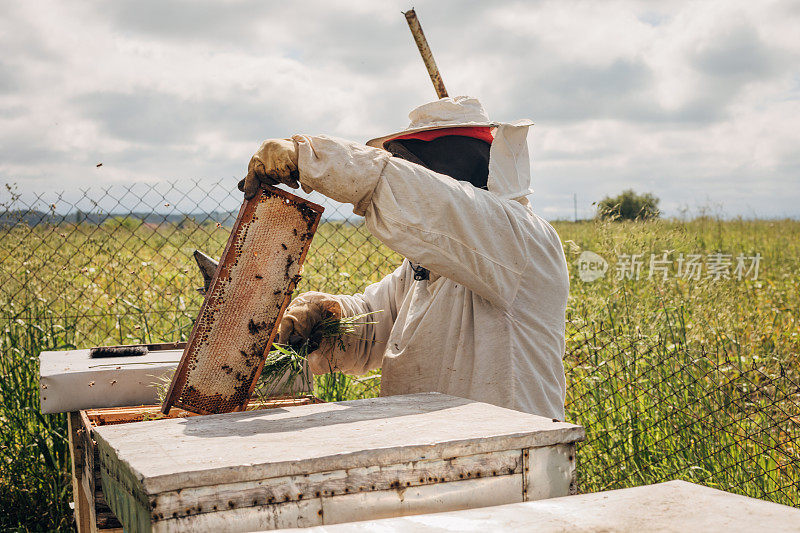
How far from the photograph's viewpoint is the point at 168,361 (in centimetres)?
286

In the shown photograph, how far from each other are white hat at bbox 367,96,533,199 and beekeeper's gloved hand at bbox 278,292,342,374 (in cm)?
83

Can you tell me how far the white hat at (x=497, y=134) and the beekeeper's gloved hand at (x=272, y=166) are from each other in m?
0.79

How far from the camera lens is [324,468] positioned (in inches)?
55.8

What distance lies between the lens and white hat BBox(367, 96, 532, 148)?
2.81 meters

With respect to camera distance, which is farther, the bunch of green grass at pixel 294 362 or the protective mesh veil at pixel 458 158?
the protective mesh veil at pixel 458 158

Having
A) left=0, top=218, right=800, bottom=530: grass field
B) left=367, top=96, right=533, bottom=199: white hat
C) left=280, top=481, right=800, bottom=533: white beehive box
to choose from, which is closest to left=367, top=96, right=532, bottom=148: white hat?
left=367, top=96, right=533, bottom=199: white hat

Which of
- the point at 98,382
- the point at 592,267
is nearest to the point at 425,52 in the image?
the point at 98,382

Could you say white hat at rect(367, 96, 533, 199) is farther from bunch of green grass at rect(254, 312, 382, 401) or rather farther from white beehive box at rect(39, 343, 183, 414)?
white beehive box at rect(39, 343, 183, 414)

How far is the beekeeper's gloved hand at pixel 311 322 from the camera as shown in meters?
2.99

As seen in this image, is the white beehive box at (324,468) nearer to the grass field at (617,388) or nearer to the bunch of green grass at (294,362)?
the bunch of green grass at (294,362)

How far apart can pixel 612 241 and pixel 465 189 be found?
2941 mm

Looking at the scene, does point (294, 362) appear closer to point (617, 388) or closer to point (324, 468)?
point (324, 468)

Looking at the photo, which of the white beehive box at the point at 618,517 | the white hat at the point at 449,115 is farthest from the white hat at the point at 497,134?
the white beehive box at the point at 618,517

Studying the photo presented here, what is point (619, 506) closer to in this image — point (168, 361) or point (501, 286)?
point (501, 286)
